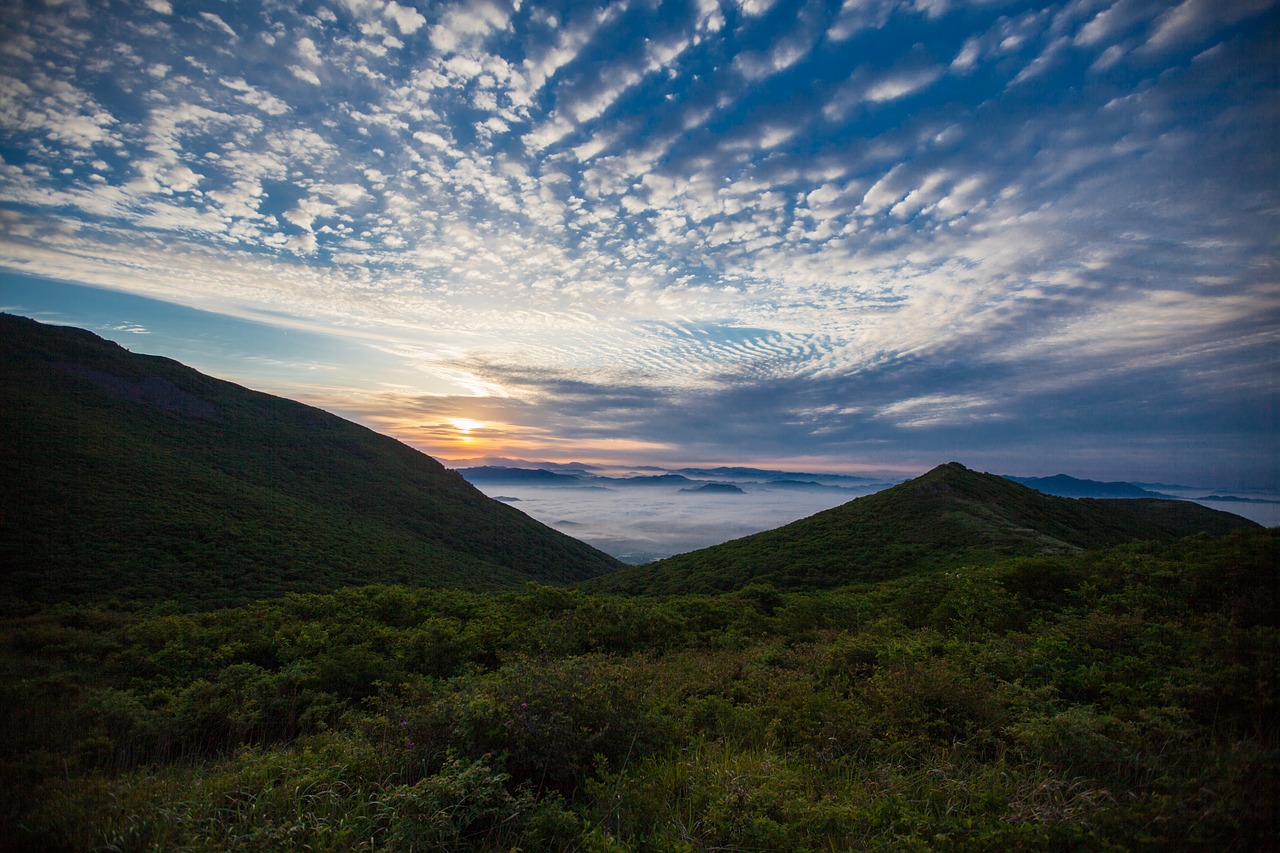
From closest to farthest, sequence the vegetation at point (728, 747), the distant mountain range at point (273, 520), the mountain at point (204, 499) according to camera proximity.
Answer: the vegetation at point (728, 747) < the distant mountain range at point (273, 520) < the mountain at point (204, 499)

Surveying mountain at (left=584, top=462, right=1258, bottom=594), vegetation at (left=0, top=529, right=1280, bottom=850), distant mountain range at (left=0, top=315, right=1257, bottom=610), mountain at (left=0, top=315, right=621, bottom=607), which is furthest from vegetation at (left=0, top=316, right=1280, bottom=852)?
mountain at (left=0, top=315, right=621, bottom=607)

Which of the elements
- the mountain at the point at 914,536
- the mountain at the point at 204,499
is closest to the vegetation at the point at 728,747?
the mountain at the point at 914,536

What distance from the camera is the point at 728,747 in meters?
4.93

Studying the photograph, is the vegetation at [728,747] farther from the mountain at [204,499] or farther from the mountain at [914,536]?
the mountain at [204,499]

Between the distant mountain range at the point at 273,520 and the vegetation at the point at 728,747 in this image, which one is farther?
the distant mountain range at the point at 273,520

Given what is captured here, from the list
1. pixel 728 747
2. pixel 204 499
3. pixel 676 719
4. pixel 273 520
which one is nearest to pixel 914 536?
pixel 676 719

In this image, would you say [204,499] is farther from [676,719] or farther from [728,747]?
A: [728,747]

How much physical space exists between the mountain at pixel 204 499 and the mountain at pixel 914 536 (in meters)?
28.1

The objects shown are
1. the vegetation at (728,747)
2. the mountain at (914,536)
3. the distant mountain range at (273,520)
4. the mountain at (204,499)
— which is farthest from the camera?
the mountain at (204,499)

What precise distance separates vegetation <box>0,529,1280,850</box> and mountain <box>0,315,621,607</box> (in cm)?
2649

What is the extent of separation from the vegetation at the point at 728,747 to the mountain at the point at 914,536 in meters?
22.9

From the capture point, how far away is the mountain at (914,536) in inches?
1196

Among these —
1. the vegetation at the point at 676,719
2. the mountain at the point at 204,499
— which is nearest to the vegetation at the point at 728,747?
the vegetation at the point at 676,719

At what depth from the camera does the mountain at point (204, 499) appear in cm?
3588
